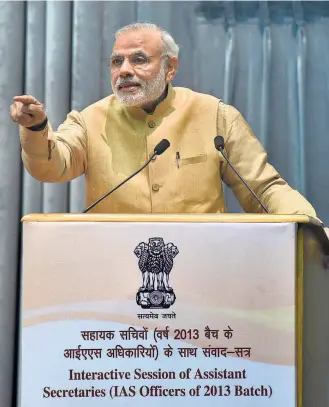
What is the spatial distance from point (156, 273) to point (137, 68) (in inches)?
26.7

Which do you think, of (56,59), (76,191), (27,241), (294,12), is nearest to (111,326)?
(27,241)

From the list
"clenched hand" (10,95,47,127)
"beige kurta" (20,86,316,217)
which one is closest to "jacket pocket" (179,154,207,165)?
"beige kurta" (20,86,316,217)

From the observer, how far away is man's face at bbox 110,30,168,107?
181 cm

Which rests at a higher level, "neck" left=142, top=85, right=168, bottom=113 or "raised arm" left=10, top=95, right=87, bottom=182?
"neck" left=142, top=85, right=168, bottom=113

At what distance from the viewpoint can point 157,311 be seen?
1.33m

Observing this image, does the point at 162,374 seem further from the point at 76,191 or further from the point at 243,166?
the point at 76,191

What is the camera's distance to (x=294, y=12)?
2.46 m

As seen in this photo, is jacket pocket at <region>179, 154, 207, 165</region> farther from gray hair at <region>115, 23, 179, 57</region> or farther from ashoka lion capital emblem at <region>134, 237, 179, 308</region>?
ashoka lion capital emblem at <region>134, 237, 179, 308</region>

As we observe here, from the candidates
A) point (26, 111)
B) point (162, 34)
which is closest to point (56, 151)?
point (26, 111)

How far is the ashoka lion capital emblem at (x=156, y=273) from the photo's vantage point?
133 centimetres

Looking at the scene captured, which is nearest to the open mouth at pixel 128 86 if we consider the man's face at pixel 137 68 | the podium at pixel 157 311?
the man's face at pixel 137 68

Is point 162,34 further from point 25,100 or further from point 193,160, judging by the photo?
point 25,100

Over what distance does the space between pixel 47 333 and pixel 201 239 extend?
33 centimetres

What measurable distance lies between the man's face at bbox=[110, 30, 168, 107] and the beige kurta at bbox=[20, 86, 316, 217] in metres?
0.07
